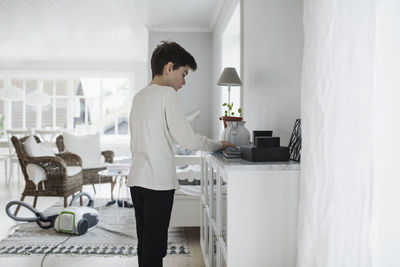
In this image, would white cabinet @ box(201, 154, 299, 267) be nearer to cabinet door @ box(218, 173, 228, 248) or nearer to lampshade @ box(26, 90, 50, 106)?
cabinet door @ box(218, 173, 228, 248)

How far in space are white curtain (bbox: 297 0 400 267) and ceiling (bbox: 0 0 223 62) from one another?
347cm

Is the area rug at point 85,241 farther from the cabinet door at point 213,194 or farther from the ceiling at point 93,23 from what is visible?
the ceiling at point 93,23

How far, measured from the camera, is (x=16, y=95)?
6945mm

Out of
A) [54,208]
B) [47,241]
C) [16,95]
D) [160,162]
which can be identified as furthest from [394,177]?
[16,95]

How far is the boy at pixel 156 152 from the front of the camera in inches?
65.4

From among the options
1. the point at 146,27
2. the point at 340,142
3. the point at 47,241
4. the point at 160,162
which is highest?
the point at 146,27

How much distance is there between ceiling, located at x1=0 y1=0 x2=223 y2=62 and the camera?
15.4 feet

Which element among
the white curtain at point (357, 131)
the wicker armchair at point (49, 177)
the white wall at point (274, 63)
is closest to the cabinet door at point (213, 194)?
the white wall at point (274, 63)

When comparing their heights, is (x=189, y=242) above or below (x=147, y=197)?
below

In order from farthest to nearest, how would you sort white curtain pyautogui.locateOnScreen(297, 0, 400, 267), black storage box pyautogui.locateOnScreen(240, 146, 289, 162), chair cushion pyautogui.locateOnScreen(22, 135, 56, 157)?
1. chair cushion pyautogui.locateOnScreen(22, 135, 56, 157)
2. black storage box pyautogui.locateOnScreen(240, 146, 289, 162)
3. white curtain pyautogui.locateOnScreen(297, 0, 400, 267)

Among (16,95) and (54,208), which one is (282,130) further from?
(16,95)

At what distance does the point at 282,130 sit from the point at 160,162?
0.89 metres

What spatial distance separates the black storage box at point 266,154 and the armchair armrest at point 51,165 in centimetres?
303

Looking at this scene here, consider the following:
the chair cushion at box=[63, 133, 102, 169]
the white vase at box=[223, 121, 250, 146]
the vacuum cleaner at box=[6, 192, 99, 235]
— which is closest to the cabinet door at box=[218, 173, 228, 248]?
the white vase at box=[223, 121, 250, 146]
